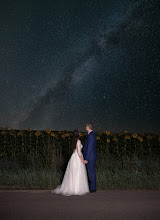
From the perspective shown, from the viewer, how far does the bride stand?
24.6ft

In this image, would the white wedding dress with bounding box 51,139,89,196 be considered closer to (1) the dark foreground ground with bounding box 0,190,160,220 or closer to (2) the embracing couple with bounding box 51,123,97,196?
(2) the embracing couple with bounding box 51,123,97,196

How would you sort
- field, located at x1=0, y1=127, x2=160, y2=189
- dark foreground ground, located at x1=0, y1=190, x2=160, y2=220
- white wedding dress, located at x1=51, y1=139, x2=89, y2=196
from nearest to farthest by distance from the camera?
dark foreground ground, located at x1=0, y1=190, x2=160, y2=220
white wedding dress, located at x1=51, y1=139, x2=89, y2=196
field, located at x1=0, y1=127, x2=160, y2=189

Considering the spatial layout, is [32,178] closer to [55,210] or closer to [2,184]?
[2,184]

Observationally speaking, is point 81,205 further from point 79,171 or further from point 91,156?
point 91,156

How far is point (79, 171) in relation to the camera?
7660 mm

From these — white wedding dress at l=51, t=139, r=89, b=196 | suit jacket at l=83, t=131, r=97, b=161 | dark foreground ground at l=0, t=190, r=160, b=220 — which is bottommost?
dark foreground ground at l=0, t=190, r=160, b=220

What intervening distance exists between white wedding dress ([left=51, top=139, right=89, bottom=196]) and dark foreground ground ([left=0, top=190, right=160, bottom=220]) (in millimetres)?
264

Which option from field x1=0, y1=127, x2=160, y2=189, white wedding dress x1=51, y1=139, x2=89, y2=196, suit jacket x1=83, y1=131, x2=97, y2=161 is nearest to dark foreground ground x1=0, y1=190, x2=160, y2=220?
white wedding dress x1=51, y1=139, x2=89, y2=196

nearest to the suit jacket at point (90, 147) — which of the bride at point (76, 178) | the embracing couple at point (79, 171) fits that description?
the embracing couple at point (79, 171)

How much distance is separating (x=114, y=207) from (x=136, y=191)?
2172mm

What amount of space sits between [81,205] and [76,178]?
147 centimetres

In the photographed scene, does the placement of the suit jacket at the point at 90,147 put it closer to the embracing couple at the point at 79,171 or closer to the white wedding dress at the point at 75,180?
the embracing couple at the point at 79,171

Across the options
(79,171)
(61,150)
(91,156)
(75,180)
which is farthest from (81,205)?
(61,150)

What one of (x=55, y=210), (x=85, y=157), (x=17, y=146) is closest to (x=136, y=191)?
(x=85, y=157)
